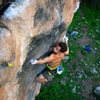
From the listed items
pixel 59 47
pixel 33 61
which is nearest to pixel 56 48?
pixel 59 47

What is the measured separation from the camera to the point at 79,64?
45.5ft

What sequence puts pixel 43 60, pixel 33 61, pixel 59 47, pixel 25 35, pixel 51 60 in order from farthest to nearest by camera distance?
pixel 51 60 < pixel 59 47 < pixel 43 60 < pixel 33 61 < pixel 25 35

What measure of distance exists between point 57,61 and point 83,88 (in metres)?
5.22

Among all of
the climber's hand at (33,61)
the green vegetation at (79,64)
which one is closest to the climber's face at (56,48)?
the climber's hand at (33,61)

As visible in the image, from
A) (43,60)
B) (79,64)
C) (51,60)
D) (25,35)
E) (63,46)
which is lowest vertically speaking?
(79,64)

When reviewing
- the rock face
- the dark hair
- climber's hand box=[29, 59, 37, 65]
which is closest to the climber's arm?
climber's hand box=[29, 59, 37, 65]

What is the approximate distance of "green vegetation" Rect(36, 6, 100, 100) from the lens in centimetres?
1248

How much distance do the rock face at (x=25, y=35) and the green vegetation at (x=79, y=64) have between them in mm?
4828

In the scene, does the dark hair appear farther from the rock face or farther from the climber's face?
the rock face

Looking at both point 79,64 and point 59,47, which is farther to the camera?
point 79,64

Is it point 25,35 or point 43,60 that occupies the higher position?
point 25,35

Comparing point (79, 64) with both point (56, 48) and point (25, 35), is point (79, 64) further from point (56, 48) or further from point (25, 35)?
point (25, 35)

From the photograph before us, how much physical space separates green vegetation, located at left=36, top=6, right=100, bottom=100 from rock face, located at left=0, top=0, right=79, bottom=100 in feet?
15.8

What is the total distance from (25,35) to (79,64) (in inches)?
322
